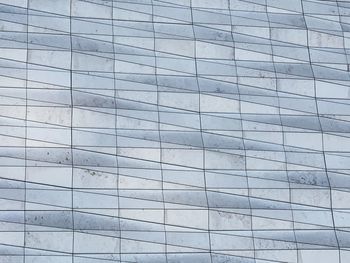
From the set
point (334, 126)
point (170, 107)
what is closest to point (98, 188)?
point (170, 107)

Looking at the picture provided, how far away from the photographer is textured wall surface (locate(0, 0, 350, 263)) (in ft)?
66.8

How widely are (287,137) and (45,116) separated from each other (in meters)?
7.19

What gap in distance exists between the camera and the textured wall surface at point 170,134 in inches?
802

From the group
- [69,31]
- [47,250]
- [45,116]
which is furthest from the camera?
[69,31]

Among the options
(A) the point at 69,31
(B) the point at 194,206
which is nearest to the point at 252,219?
(B) the point at 194,206

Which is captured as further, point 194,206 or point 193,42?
point 193,42

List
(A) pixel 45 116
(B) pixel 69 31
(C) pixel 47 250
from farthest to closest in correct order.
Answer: (B) pixel 69 31
(A) pixel 45 116
(C) pixel 47 250

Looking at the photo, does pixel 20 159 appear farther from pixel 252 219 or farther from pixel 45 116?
pixel 252 219

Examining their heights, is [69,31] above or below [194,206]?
above

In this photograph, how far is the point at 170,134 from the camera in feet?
71.2

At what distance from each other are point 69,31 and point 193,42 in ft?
12.7

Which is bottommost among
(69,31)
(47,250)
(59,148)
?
(47,250)

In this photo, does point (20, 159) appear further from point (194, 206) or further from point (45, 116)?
point (194, 206)

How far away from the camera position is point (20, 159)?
67.7 feet
